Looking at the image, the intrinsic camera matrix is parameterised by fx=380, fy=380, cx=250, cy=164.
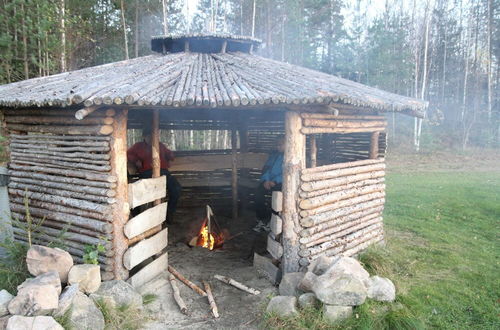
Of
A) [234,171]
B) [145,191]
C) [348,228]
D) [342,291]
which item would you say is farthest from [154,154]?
[234,171]

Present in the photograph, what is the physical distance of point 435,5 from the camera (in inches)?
1185

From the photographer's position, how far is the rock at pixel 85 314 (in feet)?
13.4

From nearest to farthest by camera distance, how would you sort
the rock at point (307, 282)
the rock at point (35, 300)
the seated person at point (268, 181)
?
the rock at point (35, 300) < the rock at point (307, 282) < the seated person at point (268, 181)

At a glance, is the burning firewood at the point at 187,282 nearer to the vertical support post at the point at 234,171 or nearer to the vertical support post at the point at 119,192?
the vertical support post at the point at 119,192

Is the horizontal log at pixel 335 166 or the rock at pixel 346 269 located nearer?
the rock at pixel 346 269

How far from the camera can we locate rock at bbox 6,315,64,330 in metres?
3.66

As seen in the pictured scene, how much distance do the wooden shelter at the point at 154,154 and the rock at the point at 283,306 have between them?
97 centimetres

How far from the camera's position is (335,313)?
439 cm

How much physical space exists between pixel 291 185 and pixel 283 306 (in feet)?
5.64

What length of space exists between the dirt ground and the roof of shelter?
2709 mm

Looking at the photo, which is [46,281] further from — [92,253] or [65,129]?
[65,129]

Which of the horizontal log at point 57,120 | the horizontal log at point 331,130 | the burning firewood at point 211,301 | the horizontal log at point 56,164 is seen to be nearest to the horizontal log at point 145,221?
the horizontal log at point 56,164

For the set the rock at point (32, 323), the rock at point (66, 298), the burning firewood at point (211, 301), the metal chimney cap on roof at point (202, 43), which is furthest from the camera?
the metal chimney cap on roof at point (202, 43)

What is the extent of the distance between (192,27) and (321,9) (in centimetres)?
941
